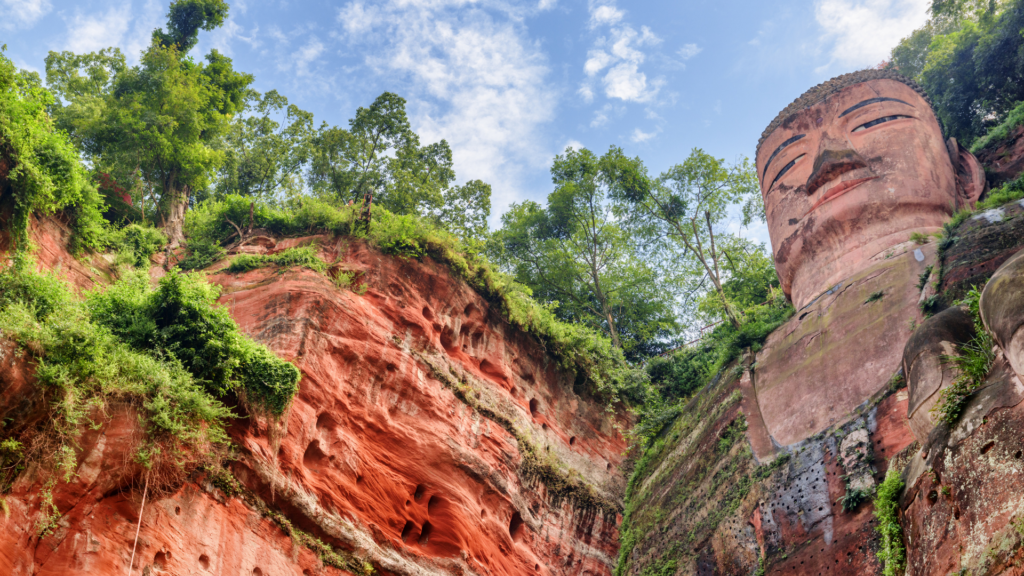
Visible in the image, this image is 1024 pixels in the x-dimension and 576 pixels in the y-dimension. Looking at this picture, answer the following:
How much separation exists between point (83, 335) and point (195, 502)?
88.9 inches

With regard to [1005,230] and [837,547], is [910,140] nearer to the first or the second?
[1005,230]

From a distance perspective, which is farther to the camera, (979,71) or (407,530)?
(979,71)

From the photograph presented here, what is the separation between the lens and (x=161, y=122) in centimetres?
1588

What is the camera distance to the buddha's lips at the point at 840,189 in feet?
47.1

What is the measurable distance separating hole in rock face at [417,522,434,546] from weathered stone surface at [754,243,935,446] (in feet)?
18.2

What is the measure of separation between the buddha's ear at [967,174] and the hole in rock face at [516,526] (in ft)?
33.8

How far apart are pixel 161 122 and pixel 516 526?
10.9 metres

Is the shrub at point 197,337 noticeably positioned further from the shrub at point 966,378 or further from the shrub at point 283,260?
the shrub at point 966,378

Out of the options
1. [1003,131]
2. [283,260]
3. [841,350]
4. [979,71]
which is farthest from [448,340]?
[979,71]

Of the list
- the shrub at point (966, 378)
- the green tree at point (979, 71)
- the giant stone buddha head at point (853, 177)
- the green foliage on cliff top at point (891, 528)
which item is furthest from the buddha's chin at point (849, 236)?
the green tree at point (979, 71)

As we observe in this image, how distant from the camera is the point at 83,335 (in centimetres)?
838

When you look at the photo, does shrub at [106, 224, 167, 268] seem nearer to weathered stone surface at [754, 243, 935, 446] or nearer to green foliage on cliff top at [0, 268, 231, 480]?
green foliage on cliff top at [0, 268, 231, 480]

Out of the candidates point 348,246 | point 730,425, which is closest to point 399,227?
point 348,246

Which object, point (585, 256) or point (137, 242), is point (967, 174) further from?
point (137, 242)
